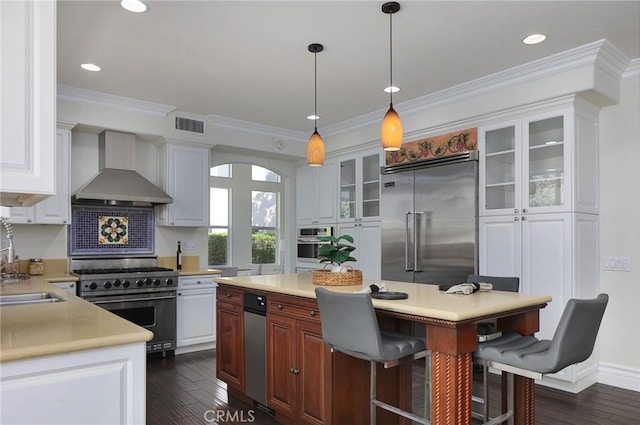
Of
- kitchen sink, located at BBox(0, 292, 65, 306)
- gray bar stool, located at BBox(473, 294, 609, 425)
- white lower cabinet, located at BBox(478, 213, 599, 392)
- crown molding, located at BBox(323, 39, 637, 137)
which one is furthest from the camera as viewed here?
white lower cabinet, located at BBox(478, 213, 599, 392)

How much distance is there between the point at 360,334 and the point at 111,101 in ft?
12.7

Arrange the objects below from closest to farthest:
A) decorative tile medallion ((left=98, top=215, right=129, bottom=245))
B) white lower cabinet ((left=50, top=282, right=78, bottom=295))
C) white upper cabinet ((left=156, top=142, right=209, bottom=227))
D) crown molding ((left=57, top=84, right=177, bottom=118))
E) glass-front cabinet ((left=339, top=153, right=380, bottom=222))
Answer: white lower cabinet ((left=50, top=282, right=78, bottom=295))
crown molding ((left=57, top=84, right=177, bottom=118))
decorative tile medallion ((left=98, top=215, right=129, bottom=245))
white upper cabinet ((left=156, top=142, right=209, bottom=227))
glass-front cabinet ((left=339, top=153, right=380, bottom=222))

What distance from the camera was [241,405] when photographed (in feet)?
11.1

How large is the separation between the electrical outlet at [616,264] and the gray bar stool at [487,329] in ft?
4.45

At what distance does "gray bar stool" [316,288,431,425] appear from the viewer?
218 centimetres

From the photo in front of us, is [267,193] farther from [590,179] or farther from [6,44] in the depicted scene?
[6,44]

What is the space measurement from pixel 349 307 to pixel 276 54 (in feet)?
7.37

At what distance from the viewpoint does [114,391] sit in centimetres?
166

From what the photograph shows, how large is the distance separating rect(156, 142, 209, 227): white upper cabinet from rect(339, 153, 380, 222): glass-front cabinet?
5.85ft

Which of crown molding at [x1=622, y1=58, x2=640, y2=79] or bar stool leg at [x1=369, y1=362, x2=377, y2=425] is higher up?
crown molding at [x1=622, y1=58, x2=640, y2=79]

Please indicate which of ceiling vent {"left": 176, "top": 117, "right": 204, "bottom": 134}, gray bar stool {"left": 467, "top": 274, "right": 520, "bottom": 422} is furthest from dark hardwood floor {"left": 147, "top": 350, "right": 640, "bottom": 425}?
ceiling vent {"left": 176, "top": 117, "right": 204, "bottom": 134}

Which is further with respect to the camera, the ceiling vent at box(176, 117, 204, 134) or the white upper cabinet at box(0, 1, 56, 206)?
the ceiling vent at box(176, 117, 204, 134)

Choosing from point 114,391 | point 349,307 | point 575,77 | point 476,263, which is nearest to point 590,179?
point 575,77

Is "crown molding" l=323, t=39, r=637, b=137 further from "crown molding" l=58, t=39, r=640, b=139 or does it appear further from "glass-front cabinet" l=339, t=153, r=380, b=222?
"glass-front cabinet" l=339, t=153, r=380, b=222
